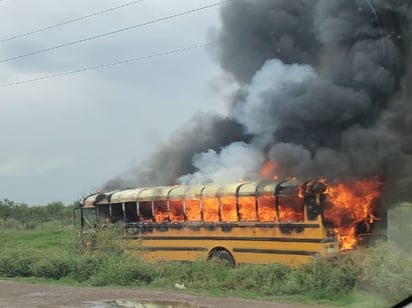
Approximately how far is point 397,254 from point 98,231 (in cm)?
849

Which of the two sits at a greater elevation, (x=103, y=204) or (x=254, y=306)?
(x=103, y=204)

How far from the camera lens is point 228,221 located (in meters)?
14.5

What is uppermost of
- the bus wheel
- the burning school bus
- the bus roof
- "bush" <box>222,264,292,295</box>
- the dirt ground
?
the bus roof

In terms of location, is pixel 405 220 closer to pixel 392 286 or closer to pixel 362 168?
pixel 362 168

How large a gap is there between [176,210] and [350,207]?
4.52 metres

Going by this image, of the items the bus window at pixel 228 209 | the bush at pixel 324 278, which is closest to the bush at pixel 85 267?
the bus window at pixel 228 209

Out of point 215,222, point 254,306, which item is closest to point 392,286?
point 254,306

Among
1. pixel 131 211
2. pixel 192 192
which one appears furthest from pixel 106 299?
pixel 131 211

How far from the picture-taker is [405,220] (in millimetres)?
13867

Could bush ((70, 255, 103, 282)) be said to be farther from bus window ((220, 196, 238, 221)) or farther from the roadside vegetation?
bus window ((220, 196, 238, 221))

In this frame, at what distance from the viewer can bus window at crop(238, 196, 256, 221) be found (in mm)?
13961

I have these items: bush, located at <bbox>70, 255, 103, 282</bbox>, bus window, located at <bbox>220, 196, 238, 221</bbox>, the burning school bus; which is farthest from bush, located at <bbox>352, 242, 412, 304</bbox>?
bush, located at <bbox>70, 255, 103, 282</bbox>

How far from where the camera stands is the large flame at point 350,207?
521 inches

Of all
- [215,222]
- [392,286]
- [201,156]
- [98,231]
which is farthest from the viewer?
[201,156]
